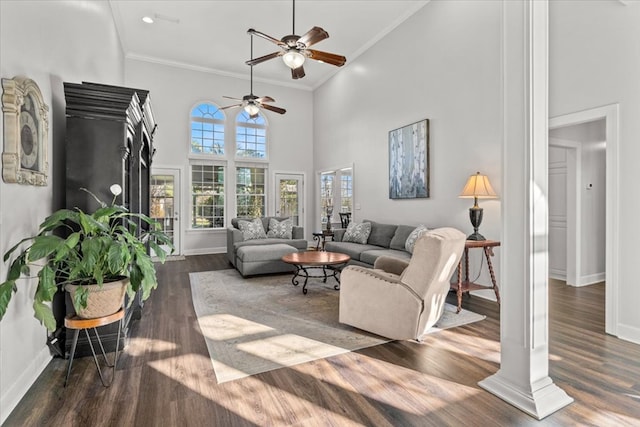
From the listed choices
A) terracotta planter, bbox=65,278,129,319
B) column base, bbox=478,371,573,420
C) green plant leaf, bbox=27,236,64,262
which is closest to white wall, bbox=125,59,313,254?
terracotta planter, bbox=65,278,129,319

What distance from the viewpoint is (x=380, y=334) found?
9.24ft

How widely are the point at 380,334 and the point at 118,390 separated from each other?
1963 mm

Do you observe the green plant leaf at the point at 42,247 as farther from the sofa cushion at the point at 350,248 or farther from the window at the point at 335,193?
the window at the point at 335,193

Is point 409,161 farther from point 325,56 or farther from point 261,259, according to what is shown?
point 261,259

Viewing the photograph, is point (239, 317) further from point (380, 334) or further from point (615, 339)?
point (615, 339)

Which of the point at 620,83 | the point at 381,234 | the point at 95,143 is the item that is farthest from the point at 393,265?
the point at 95,143

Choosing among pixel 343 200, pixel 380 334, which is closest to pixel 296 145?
pixel 343 200

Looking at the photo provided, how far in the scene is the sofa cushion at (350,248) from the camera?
5.25 meters

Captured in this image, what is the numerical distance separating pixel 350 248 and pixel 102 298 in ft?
12.6

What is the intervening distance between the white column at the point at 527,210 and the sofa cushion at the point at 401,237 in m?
3.04

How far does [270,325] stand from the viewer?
3176 mm

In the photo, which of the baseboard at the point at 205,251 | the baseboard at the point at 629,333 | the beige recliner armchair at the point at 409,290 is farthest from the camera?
the baseboard at the point at 205,251

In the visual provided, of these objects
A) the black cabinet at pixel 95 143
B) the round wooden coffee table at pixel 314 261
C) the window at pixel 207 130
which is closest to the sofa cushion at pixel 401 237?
the round wooden coffee table at pixel 314 261

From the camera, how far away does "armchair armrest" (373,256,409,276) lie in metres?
3.38
